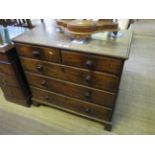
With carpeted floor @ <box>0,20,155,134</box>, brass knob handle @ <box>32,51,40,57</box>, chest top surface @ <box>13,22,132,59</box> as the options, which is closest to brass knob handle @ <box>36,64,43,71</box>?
brass knob handle @ <box>32,51,40,57</box>

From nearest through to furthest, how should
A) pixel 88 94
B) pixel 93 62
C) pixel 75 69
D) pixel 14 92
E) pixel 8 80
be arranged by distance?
pixel 93 62 < pixel 75 69 < pixel 88 94 < pixel 8 80 < pixel 14 92

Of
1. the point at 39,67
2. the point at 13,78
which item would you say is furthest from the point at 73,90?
the point at 13,78

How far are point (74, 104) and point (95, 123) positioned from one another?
32 centimetres

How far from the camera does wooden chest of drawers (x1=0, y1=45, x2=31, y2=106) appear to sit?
4.18ft

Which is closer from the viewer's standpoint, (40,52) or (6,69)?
(40,52)

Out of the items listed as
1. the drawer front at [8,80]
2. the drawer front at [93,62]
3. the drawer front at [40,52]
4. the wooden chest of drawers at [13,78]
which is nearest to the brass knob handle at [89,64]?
the drawer front at [93,62]

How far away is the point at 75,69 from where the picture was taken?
1085 mm

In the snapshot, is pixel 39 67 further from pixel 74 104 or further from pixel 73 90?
pixel 74 104

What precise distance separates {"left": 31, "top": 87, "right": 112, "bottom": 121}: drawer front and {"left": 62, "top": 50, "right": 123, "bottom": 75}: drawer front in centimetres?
43

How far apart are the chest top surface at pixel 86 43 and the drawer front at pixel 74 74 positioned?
17 centimetres

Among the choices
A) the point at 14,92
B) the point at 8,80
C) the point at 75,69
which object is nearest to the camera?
the point at 75,69
